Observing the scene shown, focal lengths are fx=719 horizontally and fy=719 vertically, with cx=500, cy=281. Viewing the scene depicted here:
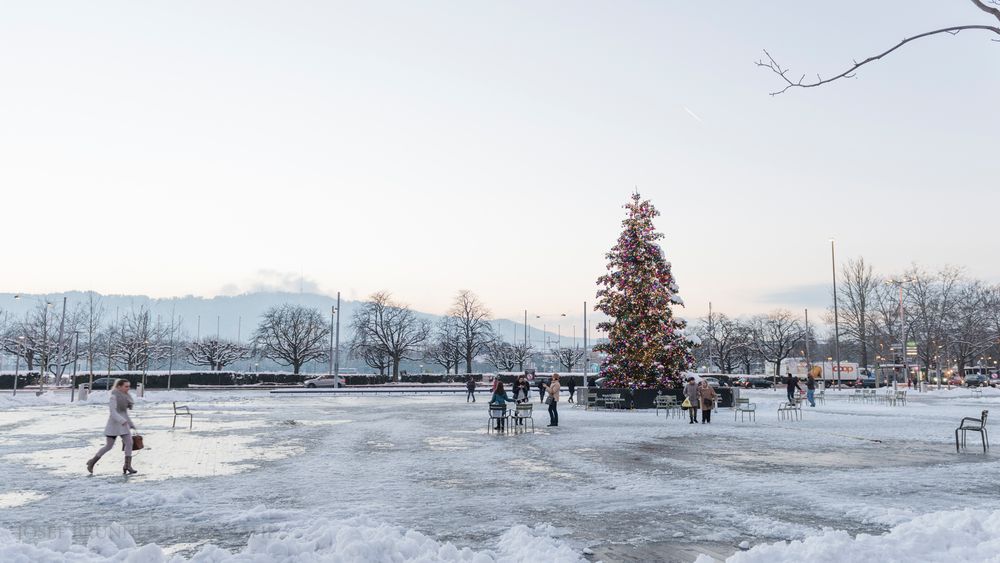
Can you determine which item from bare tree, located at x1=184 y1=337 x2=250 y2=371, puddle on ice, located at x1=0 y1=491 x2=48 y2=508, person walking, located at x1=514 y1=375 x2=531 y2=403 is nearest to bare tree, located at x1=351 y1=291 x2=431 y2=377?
bare tree, located at x1=184 y1=337 x2=250 y2=371

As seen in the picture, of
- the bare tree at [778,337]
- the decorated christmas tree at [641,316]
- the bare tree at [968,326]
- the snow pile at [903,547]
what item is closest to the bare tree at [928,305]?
the bare tree at [968,326]

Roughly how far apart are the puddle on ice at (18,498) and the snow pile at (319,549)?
3.63 meters

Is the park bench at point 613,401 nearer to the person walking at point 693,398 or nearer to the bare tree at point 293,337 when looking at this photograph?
the person walking at point 693,398

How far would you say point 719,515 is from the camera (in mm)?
9219

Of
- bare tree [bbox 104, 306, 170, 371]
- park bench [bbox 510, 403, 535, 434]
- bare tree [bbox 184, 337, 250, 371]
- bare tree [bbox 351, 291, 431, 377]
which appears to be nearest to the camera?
park bench [bbox 510, 403, 535, 434]

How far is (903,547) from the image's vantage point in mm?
6633

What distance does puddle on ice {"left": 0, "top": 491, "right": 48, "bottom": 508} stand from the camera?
10031 millimetres

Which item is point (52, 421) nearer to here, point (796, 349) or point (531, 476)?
point (531, 476)

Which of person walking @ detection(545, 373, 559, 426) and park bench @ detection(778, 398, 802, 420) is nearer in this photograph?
person walking @ detection(545, 373, 559, 426)

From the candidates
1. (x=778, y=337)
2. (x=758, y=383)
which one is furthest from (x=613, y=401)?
(x=778, y=337)

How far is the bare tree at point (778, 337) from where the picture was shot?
111088mm

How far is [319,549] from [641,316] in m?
29.1

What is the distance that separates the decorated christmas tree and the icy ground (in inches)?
515

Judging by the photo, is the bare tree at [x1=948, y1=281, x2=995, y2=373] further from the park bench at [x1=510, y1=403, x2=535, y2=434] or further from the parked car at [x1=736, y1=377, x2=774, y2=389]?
the park bench at [x1=510, y1=403, x2=535, y2=434]
